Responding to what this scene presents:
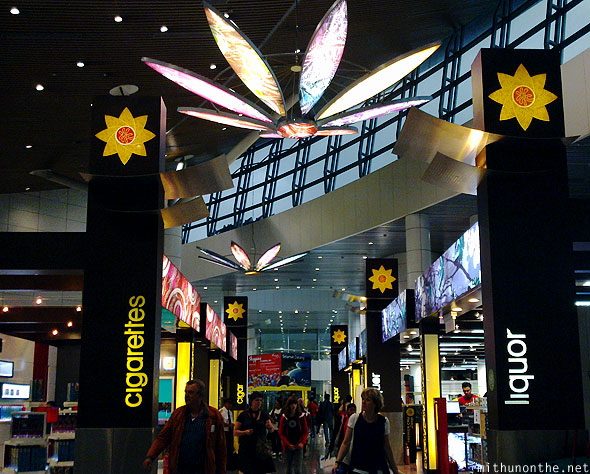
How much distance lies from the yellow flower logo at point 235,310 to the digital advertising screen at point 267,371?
12339 mm

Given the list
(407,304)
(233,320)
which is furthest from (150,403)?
(233,320)

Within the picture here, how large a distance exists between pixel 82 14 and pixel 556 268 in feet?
36.8

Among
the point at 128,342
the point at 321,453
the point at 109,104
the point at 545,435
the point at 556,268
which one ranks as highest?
the point at 109,104

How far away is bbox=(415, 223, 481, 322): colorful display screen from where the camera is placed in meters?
10.3

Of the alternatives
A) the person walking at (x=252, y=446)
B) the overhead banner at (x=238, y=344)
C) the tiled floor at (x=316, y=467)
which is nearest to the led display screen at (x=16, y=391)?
the tiled floor at (x=316, y=467)

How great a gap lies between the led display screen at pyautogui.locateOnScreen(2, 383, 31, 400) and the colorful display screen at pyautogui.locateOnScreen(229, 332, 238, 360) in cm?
1216

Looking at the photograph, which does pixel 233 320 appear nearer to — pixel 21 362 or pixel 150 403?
pixel 21 362

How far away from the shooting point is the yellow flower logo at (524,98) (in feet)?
26.3

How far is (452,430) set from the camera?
1697cm

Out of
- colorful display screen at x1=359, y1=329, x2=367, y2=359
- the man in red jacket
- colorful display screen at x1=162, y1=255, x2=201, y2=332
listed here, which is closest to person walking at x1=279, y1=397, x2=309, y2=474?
colorful display screen at x1=162, y1=255, x2=201, y2=332

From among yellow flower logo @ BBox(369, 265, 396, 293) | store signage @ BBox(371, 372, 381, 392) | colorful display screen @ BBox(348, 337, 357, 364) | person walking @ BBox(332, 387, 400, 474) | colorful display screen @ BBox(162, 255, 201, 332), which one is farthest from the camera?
colorful display screen @ BBox(348, 337, 357, 364)

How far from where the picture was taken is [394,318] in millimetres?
19078

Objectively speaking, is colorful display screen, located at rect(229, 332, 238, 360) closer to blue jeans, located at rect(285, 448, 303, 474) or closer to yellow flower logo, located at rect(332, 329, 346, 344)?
yellow flower logo, located at rect(332, 329, 346, 344)

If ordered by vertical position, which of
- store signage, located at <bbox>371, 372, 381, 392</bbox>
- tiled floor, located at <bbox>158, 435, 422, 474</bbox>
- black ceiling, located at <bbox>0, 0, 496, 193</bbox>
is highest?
black ceiling, located at <bbox>0, 0, 496, 193</bbox>
